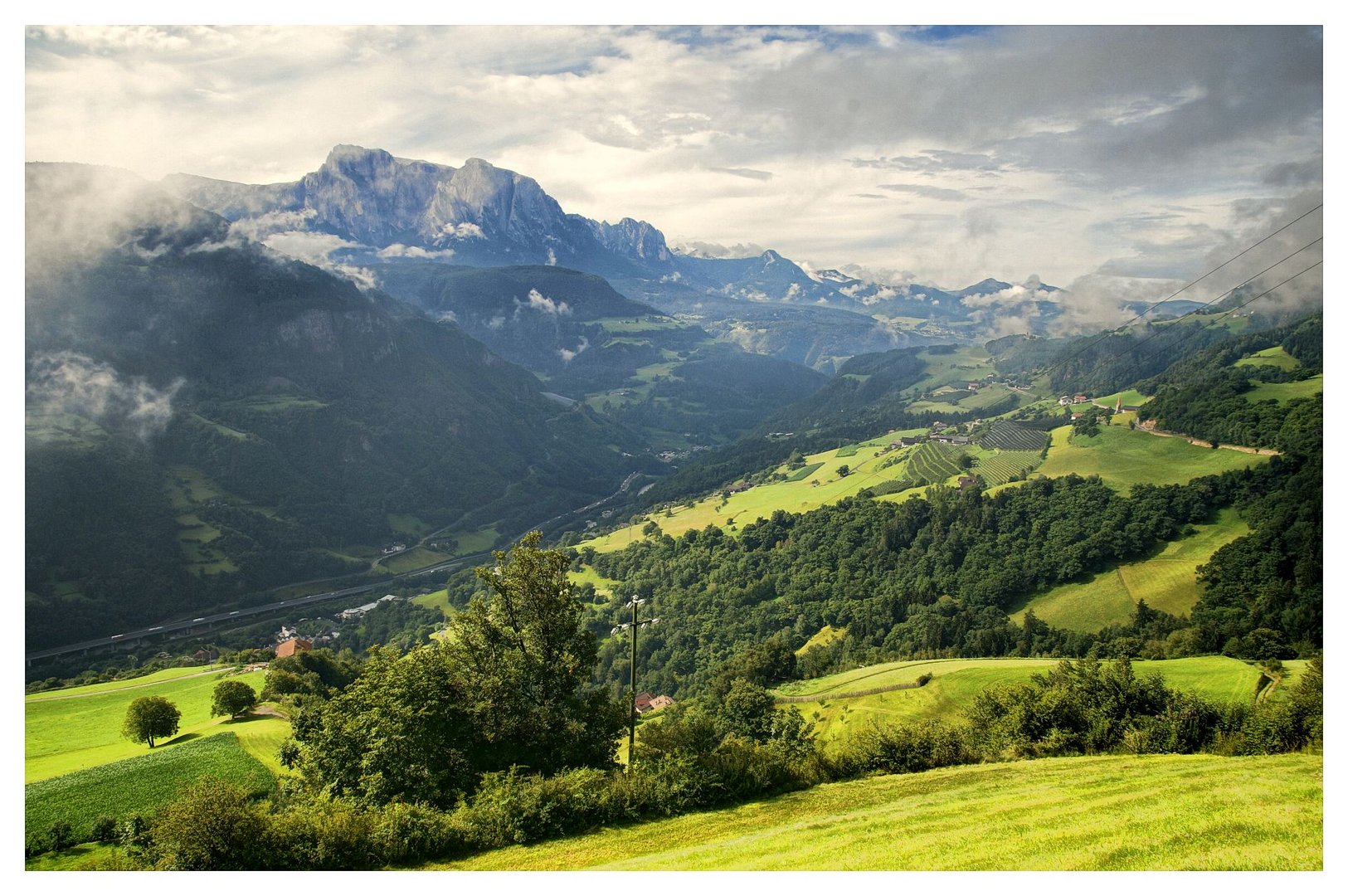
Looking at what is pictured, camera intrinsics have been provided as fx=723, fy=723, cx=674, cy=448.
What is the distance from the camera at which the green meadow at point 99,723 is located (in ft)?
63.1

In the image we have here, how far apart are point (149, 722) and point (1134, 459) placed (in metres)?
55.3

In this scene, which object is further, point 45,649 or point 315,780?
point 45,649

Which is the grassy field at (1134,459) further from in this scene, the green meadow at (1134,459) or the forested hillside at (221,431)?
the forested hillside at (221,431)

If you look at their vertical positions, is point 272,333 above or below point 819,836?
above

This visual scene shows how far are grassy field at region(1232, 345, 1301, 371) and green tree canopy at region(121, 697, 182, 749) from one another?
6313 centimetres

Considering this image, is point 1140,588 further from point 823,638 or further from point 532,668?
point 532,668

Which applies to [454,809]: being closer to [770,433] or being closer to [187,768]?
[187,768]

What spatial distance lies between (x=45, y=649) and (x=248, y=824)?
194 feet

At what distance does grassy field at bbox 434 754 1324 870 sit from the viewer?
30.5ft

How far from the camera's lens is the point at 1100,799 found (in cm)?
1080

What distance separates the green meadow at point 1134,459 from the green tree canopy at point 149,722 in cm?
5045

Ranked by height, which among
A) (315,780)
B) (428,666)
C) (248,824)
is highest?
(428,666)

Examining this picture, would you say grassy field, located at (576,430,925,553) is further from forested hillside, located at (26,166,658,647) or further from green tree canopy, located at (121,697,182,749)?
green tree canopy, located at (121,697,182,749)

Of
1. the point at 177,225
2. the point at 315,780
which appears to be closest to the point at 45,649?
the point at 315,780
